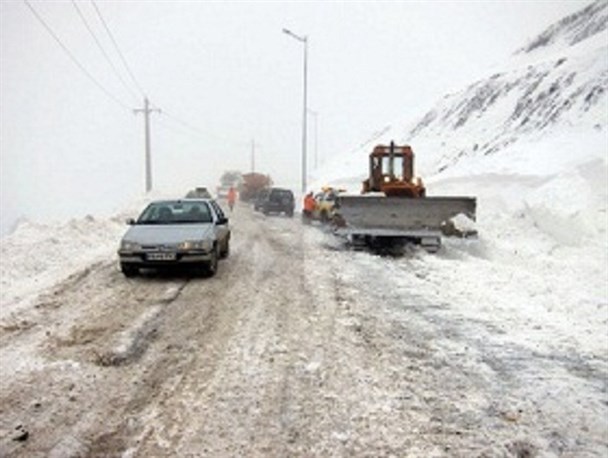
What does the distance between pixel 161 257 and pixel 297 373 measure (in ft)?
22.0

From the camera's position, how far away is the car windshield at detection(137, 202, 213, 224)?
1484 centimetres

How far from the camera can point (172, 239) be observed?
13.5m

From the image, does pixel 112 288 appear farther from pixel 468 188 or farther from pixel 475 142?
pixel 475 142

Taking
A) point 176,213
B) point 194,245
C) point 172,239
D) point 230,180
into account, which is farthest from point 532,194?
point 230,180

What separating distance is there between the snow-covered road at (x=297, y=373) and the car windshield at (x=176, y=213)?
2.53 meters

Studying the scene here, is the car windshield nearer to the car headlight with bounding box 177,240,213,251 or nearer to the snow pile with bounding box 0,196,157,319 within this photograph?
the car headlight with bounding box 177,240,213,251

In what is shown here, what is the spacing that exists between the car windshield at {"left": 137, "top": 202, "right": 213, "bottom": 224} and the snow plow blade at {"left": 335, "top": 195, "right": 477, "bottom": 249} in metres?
4.65

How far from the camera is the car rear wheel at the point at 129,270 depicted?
13466 millimetres

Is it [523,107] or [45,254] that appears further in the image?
[523,107]

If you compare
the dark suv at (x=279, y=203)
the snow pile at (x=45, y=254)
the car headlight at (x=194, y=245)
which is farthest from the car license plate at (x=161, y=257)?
the dark suv at (x=279, y=203)

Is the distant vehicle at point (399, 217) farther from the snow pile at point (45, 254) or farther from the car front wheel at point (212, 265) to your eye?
the snow pile at point (45, 254)

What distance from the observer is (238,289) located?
1230 cm

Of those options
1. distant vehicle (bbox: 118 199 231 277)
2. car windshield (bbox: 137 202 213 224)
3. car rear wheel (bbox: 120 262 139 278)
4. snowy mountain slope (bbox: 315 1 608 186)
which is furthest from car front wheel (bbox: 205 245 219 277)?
snowy mountain slope (bbox: 315 1 608 186)

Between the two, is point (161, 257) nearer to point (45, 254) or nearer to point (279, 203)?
point (45, 254)
